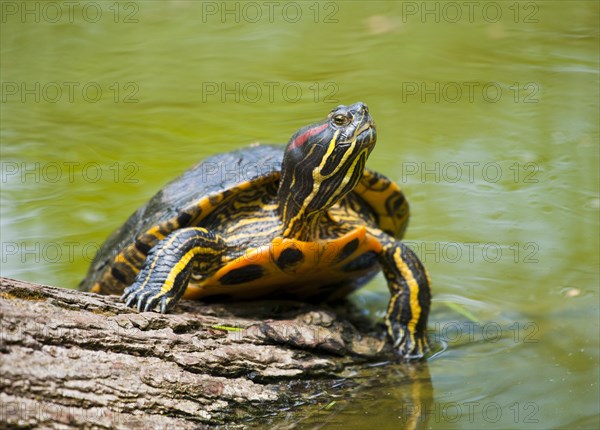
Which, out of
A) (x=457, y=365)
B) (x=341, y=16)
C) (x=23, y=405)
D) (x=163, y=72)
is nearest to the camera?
(x=23, y=405)

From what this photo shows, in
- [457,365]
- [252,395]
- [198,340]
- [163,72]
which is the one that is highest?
[163,72]

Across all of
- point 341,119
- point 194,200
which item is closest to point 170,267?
point 194,200

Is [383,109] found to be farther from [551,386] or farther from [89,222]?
[551,386]

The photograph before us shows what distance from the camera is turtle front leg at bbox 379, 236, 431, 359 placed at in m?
4.59

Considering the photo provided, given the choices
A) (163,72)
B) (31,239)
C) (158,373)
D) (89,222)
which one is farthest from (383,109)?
(158,373)

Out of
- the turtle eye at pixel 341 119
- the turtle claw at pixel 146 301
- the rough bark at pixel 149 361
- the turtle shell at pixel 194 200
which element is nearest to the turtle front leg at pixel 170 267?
the turtle claw at pixel 146 301

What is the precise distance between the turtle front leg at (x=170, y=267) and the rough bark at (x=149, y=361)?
0.42ft

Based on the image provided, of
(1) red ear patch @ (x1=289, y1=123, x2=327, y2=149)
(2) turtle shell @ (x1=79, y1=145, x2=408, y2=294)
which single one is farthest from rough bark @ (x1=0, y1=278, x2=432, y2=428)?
(1) red ear patch @ (x1=289, y1=123, x2=327, y2=149)

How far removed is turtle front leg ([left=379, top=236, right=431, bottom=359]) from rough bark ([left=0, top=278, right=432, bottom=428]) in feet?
1.42

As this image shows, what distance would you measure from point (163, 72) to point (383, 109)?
2.87 metres

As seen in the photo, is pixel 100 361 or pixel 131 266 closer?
pixel 100 361

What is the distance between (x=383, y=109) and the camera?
27.3 feet

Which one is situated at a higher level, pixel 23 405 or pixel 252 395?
pixel 23 405

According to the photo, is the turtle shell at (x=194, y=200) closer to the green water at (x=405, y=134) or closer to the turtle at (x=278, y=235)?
the turtle at (x=278, y=235)
